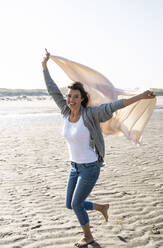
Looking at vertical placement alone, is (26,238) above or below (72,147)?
below

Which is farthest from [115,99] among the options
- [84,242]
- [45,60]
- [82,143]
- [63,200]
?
[63,200]

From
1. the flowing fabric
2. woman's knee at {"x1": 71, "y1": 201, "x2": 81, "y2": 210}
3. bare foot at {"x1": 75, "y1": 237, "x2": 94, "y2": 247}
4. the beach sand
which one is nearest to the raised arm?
the flowing fabric

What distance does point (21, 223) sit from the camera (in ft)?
17.9

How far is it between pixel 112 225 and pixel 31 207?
163 cm

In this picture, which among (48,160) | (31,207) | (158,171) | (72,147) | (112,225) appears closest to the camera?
(72,147)

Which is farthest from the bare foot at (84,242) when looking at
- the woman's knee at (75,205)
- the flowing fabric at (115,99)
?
the flowing fabric at (115,99)

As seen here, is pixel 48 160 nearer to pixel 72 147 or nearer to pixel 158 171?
pixel 158 171


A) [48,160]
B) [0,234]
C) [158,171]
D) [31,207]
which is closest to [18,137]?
[48,160]

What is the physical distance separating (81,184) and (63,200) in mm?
2338

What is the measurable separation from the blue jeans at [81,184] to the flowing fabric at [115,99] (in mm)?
805

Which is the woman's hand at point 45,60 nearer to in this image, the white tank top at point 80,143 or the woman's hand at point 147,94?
the white tank top at point 80,143

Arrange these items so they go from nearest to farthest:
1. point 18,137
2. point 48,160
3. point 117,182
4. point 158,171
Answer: point 117,182
point 158,171
point 48,160
point 18,137

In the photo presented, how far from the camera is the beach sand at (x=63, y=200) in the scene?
16.2 feet

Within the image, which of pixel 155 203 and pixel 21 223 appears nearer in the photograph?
pixel 21 223
